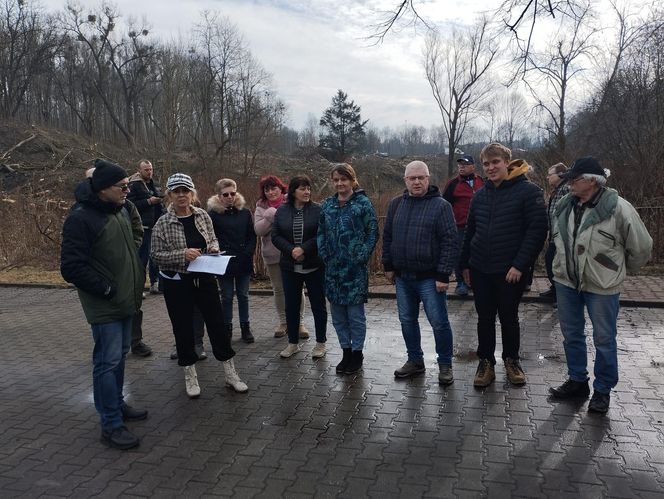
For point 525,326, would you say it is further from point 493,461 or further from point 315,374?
point 493,461

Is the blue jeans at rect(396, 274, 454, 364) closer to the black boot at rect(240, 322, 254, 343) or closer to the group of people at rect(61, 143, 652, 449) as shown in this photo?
the group of people at rect(61, 143, 652, 449)

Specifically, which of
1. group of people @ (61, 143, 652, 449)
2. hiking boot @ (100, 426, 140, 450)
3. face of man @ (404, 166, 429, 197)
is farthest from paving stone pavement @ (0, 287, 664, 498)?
face of man @ (404, 166, 429, 197)

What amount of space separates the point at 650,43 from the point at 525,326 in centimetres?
1128

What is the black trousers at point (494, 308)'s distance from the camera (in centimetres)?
434

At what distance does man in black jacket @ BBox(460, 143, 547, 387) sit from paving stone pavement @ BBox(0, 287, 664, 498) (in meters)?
0.37

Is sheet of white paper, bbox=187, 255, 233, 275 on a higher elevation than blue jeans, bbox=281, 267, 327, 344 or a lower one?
higher

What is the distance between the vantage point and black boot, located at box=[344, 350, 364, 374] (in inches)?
195

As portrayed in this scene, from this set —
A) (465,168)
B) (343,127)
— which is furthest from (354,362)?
(343,127)

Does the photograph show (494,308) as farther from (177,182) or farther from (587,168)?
(177,182)

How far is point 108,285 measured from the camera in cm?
358

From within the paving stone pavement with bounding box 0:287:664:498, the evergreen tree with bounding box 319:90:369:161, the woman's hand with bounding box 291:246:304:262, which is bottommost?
the paving stone pavement with bounding box 0:287:664:498

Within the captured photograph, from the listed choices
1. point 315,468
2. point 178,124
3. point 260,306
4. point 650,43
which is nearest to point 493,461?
point 315,468

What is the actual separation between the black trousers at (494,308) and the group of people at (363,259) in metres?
0.01

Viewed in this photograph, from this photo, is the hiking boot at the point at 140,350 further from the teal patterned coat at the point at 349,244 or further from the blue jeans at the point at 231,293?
the teal patterned coat at the point at 349,244
